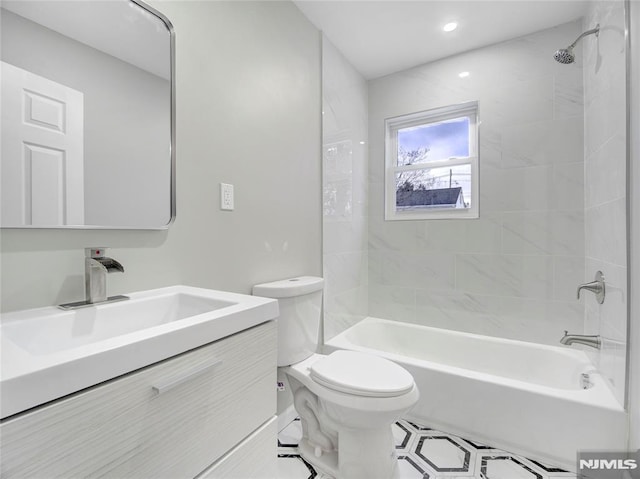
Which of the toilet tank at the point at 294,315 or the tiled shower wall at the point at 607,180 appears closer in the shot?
the tiled shower wall at the point at 607,180

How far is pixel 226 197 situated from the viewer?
1.40 meters

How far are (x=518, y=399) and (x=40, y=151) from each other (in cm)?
213

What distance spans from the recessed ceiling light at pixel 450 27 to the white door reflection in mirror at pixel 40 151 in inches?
83.0

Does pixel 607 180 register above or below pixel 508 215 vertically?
above

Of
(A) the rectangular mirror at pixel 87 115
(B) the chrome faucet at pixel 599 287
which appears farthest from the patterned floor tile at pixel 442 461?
(A) the rectangular mirror at pixel 87 115

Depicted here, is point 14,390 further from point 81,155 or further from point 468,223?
point 468,223

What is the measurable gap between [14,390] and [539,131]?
2.66 meters

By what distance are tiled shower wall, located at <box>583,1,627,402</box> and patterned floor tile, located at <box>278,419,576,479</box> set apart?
54 centimetres

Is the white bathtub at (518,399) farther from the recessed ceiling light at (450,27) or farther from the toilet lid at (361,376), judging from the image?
the recessed ceiling light at (450,27)

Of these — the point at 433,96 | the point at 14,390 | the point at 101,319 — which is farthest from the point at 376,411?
the point at 433,96

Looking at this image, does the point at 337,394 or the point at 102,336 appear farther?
the point at 337,394

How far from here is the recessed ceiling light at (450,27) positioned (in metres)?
2.00

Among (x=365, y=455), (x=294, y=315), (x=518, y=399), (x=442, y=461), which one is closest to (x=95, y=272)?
(x=294, y=315)

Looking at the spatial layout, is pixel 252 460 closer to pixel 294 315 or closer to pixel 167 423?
pixel 167 423
